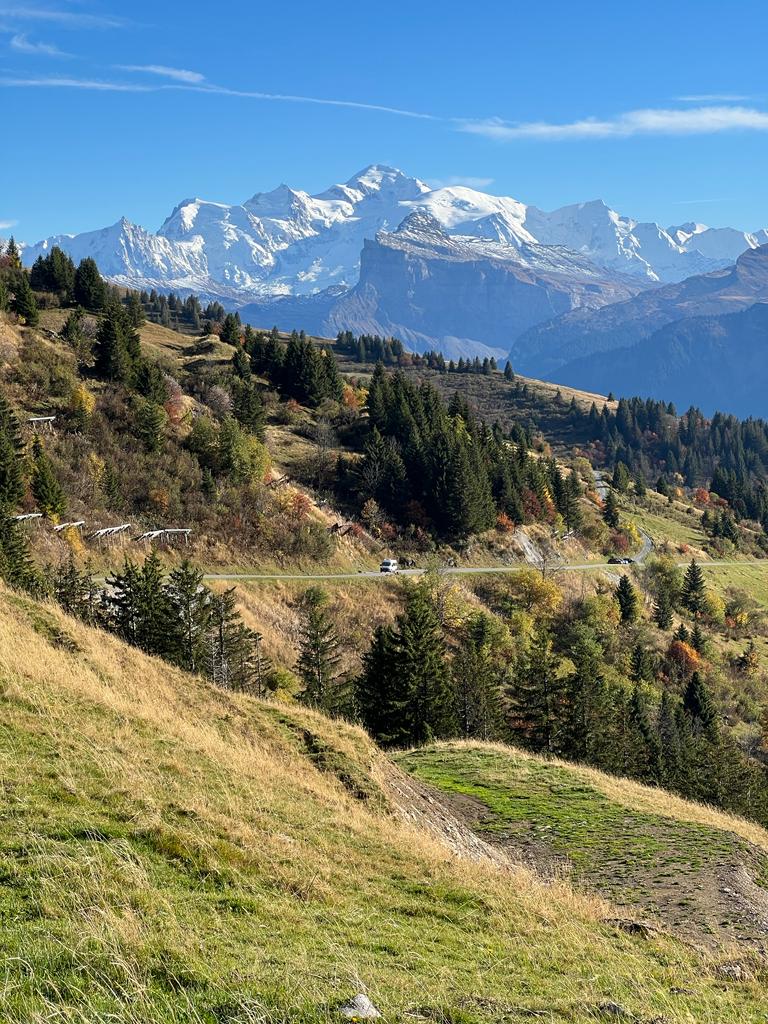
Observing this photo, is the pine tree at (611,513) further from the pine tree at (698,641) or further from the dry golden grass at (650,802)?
the dry golden grass at (650,802)

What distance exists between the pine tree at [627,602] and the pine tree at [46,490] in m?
65.5

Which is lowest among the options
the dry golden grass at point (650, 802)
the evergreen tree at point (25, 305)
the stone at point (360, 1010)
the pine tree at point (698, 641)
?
the pine tree at point (698, 641)

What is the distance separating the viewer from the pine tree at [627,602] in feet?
301

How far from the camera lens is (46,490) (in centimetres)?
5988

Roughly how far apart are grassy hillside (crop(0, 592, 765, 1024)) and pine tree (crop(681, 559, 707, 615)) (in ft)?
313

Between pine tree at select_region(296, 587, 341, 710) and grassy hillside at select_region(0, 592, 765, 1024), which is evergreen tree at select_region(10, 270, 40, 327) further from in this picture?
grassy hillside at select_region(0, 592, 765, 1024)

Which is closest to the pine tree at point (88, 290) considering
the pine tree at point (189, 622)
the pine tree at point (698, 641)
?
the pine tree at point (189, 622)

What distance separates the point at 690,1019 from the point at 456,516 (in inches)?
3327

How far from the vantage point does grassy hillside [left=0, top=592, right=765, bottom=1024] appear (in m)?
6.71

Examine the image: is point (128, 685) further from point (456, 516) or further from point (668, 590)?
point (668, 590)

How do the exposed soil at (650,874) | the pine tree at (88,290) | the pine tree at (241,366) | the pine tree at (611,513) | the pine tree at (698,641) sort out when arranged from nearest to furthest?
the exposed soil at (650,874) → the pine tree at (698,641) → the pine tree at (241,366) → the pine tree at (88,290) → the pine tree at (611,513)

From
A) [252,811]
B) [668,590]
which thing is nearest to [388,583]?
[668,590]

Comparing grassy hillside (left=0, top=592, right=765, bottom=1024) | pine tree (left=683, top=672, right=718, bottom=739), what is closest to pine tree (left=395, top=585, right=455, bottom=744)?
grassy hillside (left=0, top=592, right=765, bottom=1024)

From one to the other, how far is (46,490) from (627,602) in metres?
67.8
